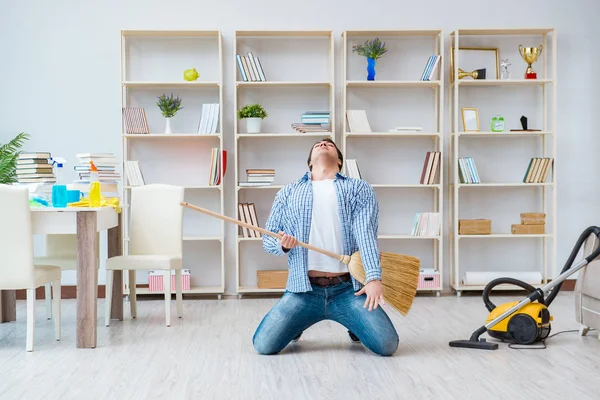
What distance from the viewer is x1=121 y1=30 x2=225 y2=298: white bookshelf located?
6070mm

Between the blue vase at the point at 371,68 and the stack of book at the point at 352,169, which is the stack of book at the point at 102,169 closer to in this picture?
the stack of book at the point at 352,169

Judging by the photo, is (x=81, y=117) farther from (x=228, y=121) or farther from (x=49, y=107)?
(x=228, y=121)

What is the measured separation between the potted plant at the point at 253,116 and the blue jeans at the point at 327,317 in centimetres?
239

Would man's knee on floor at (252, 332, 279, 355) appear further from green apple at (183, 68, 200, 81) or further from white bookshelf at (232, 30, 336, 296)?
green apple at (183, 68, 200, 81)

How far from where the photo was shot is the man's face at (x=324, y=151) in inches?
151

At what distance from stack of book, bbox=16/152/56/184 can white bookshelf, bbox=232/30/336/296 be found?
196cm

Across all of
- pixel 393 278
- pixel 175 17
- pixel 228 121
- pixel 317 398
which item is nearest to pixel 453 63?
pixel 228 121

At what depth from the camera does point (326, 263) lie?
3748 millimetres

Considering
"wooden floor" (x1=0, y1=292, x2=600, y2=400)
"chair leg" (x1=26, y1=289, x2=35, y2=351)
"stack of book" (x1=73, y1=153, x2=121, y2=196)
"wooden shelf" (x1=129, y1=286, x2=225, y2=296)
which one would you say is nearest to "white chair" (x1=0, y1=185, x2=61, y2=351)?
"chair leg" (x1=26, y1=289, x2=35, y2=351)

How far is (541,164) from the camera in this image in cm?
595

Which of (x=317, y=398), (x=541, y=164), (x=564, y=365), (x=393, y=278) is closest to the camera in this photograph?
(x=317, y=398)

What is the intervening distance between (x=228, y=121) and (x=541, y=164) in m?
2.60

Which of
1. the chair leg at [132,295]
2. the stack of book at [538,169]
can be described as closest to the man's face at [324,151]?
the chair leg at [132,295]

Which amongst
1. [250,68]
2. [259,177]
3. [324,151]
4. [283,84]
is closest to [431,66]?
[283,84]
